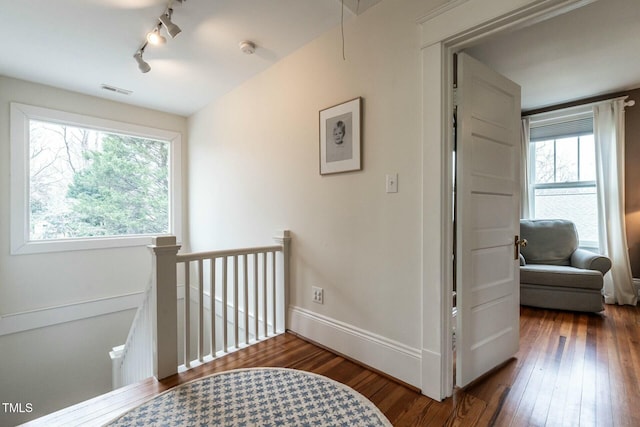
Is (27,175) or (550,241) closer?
(27,175)

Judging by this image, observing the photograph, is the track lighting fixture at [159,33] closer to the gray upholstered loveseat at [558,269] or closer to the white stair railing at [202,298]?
the white stair railing at [202,298]

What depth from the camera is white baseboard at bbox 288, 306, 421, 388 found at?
66.1 inches

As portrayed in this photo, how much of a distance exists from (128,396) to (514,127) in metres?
2.97

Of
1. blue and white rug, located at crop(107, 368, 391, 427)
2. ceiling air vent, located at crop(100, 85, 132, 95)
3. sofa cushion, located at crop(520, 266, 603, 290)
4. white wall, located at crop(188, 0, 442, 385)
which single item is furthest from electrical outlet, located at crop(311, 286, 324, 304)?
ceiling air vent, located at crop(100, 85, 132, 95)

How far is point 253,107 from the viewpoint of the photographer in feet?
9.48

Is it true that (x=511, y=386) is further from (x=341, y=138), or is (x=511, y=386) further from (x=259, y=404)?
(x=341, y=138)

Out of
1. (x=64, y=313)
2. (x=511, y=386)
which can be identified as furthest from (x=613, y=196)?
(x=64, y=313)

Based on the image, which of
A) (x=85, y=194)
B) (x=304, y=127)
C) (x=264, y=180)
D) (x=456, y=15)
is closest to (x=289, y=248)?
(x=264, y=180)

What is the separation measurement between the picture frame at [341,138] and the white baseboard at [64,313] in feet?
10.3

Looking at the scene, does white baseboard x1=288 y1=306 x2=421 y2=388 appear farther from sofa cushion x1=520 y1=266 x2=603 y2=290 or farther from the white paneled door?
sofa cushion x1=520 y1=266 x2=603 y2=290

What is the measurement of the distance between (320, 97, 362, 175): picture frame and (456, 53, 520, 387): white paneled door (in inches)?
24.7

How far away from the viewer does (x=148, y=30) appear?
2135 mm

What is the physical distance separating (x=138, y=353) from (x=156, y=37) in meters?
2.49

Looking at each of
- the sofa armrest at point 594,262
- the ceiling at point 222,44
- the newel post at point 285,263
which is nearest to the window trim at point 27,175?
the ceiling at point 222,44
